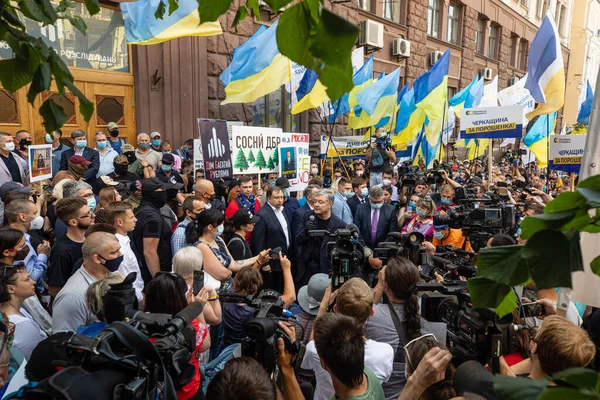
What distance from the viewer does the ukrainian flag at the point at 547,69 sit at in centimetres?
694

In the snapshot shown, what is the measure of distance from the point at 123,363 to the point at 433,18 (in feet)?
64.8

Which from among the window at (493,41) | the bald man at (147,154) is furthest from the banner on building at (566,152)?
the window at (493,41)

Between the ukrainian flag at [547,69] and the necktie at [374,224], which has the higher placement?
the ukrainian flag at [547,69]

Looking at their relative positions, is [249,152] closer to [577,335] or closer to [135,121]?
[135,121]

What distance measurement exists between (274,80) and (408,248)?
186 inches

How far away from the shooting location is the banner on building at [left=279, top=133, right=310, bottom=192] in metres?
7.06

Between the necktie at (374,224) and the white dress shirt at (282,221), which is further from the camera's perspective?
the necktie at (374,224)

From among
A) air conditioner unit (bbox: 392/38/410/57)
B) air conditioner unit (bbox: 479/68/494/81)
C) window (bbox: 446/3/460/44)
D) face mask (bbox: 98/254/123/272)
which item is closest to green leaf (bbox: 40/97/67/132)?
face mask (bbox: 98/254/123/272)

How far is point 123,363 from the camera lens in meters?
1.46

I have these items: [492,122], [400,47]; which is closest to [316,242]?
[492,122]

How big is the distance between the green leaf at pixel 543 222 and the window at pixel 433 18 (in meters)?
19.2

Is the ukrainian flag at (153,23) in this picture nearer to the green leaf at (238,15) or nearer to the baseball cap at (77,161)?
the baseball cap at (77,161)

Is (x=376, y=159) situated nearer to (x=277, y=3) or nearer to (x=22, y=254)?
(x=22, y=254)

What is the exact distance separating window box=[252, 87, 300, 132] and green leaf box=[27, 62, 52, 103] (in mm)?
10161
